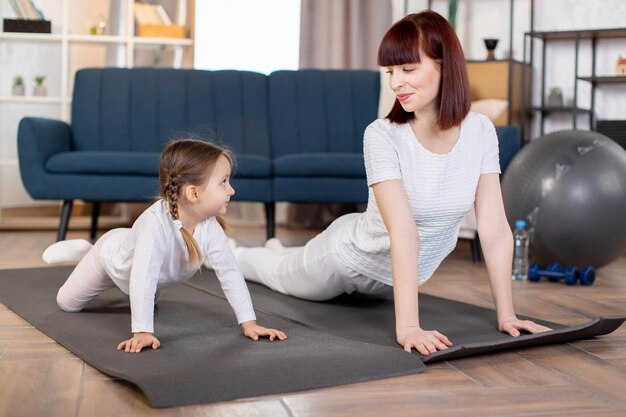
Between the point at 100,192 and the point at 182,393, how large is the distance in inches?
99.5

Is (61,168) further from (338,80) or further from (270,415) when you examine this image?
(270,415)

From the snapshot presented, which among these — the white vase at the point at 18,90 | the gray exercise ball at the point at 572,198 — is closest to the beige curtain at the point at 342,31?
the white vase at the point at 18,90

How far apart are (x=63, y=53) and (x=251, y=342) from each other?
3.66m

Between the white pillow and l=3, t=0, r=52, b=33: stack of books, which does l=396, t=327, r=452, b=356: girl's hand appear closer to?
the white pillow

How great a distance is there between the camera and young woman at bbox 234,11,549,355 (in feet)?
6.43

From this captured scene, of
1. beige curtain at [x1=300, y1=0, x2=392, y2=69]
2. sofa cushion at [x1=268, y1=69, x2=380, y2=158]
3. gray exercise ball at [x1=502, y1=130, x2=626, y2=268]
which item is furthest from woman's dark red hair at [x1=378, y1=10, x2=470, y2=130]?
beige curtain at [x1=300, y1=0, x2=392, y2=69]

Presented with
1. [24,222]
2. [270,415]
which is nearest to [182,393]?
[270,415]

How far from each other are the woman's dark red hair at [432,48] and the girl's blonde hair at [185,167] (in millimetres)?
445

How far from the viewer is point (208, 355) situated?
5.86ft

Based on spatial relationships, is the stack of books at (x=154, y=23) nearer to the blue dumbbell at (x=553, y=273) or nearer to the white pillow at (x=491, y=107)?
the white pillow at (x=491, y=107)

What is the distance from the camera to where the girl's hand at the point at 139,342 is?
1832 millimetres

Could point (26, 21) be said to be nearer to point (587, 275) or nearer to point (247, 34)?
point (247, 34)

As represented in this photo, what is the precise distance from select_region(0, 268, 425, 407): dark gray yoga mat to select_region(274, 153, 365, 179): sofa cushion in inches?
60.1

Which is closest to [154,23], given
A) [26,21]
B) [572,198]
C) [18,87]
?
[26,21]
